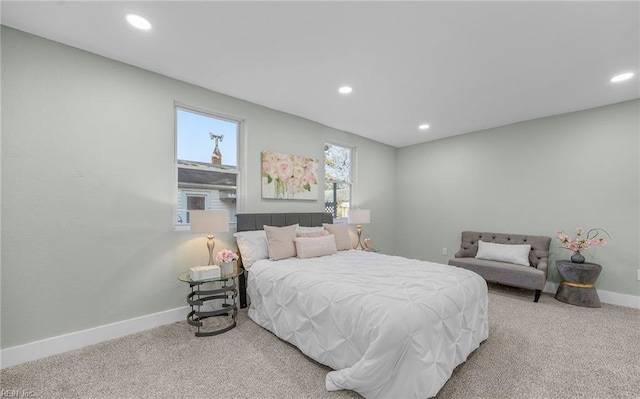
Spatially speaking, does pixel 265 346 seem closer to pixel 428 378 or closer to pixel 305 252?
pixel 305 252

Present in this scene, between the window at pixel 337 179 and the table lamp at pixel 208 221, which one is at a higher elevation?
the window at pixel 337 179

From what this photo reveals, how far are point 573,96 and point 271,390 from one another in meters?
4.53

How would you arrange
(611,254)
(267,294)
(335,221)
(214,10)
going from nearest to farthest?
(214,10) → (267,294) → (611,254) → (335,221)

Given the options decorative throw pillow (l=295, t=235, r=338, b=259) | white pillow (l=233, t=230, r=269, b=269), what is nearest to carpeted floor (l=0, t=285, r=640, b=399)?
white pillow (l=233, t=230, r=269, b=269)

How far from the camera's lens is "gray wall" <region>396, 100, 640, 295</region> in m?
3.32

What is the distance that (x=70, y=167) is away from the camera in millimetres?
2242

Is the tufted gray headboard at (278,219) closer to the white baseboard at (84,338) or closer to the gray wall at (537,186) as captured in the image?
the white baseboard at (84,338)

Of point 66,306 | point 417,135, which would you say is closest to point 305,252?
point 66,306

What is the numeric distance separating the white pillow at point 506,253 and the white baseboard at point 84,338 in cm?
422

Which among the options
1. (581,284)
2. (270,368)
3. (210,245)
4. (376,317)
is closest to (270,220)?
(210,245)

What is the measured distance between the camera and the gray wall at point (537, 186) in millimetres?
3316

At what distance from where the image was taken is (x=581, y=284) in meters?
3.26

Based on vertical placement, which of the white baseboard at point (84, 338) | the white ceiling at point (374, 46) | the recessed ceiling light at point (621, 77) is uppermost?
the white ceiling at point (374, 46)

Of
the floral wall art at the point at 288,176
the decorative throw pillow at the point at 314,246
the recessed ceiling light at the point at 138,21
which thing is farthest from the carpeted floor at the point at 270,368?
the recessed ceiling light at the point at 138,21
